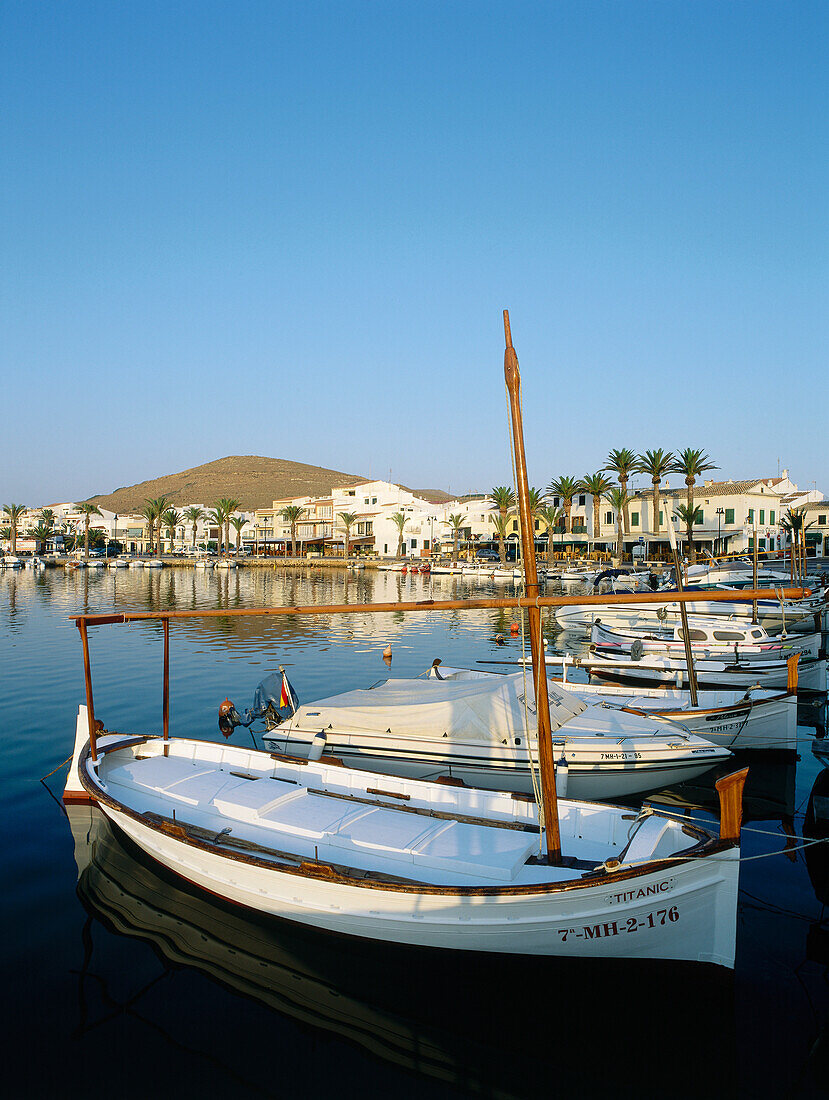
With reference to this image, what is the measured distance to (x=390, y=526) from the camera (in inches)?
4823

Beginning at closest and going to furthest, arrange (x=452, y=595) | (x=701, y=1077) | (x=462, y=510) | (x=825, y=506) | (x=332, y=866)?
(x=701, y=1077)
(x=332, y=866)
(x=452, y=595)
(x=825, y=506)
(x=462, y=510)

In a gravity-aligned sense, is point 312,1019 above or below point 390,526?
below

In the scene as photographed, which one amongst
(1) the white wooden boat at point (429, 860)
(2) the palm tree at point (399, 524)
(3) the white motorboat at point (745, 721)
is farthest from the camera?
(2) the palm tree at point (399, 524)

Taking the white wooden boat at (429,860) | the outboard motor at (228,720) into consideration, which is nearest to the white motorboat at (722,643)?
the outboard motor at (228,720)

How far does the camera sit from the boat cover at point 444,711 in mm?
14914

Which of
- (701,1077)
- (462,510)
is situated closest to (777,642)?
(701,1077)

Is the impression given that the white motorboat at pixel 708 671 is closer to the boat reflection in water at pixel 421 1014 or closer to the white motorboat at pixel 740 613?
the white motorboat at pixel 740 613

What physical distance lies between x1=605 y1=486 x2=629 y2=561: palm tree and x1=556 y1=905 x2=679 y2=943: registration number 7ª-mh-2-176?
86289 millimetres

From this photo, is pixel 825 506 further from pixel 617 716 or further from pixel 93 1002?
pixel 93 1002

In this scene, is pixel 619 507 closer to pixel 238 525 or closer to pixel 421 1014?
pixel 238 525

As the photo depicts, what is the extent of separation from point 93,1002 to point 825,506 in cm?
10609

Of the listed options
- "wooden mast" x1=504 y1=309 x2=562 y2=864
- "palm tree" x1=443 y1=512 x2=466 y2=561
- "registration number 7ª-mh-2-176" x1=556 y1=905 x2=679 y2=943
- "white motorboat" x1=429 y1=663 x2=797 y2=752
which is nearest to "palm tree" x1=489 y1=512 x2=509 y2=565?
"palm tree" x1=443 y1=512 x2=466 y2=561

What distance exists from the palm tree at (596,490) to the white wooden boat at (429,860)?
291ft

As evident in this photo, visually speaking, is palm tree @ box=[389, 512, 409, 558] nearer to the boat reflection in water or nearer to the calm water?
the calm water
